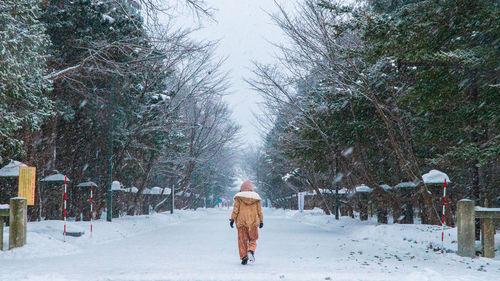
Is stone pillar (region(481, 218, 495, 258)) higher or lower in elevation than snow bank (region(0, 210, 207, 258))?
higher

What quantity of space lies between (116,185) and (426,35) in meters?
18.8

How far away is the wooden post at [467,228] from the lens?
10547 mm

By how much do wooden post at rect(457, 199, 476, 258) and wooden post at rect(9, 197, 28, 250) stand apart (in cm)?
954

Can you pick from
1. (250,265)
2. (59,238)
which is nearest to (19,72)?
(59,238)

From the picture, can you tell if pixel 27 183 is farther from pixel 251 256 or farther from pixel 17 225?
pixel 251 256

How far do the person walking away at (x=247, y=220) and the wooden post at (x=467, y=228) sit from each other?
4.32 meters

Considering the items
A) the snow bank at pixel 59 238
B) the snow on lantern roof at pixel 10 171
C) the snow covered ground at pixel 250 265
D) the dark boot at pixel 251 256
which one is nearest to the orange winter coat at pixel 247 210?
the dark boot at pixel 251 256

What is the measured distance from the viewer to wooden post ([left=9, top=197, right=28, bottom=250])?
11062 millimetres

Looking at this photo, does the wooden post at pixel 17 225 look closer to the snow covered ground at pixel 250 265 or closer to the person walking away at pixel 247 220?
the snow covered ground at pixel 250 265

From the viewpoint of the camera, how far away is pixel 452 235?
12391 millimetres

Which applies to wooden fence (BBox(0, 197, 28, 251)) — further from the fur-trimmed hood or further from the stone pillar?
the stone pillar

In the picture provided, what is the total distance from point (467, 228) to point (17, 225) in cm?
973

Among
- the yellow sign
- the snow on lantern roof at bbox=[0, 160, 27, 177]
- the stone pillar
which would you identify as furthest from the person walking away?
the snow on lantern roof at bbox=[0, 160, 27, 177]

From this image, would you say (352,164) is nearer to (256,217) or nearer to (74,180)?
(74,180)
